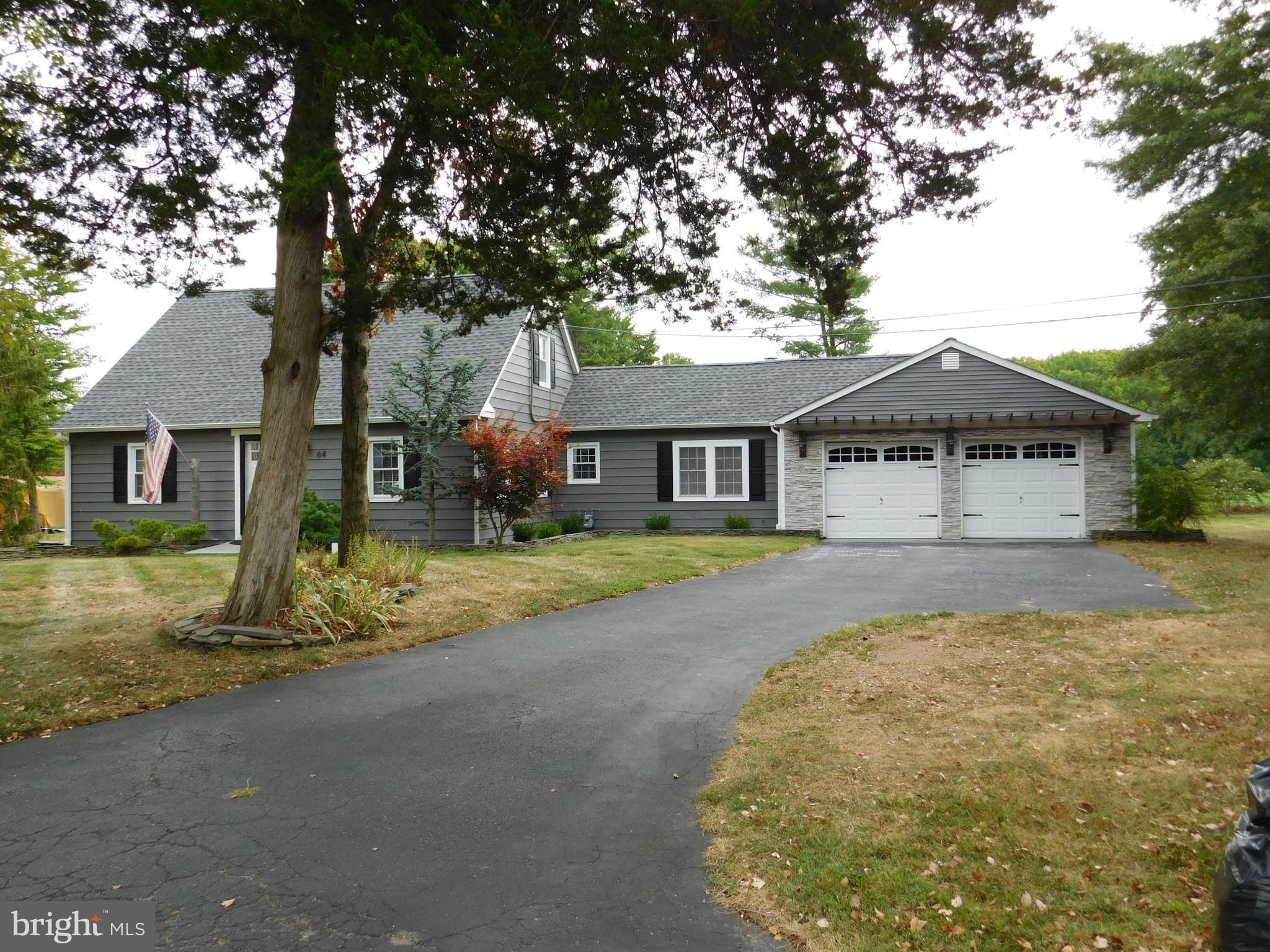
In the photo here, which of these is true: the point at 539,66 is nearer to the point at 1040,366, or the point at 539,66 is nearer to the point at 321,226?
the point at 321,226

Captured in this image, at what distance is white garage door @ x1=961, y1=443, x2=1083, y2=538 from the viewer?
18.1 meters

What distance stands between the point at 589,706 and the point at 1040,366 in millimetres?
66453

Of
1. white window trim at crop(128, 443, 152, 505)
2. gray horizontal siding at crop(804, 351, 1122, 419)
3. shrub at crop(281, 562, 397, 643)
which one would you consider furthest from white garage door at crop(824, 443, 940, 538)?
white window trim at crop(128, 443, 152, 505)

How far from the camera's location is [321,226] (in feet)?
26.8

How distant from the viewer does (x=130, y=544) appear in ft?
54.1

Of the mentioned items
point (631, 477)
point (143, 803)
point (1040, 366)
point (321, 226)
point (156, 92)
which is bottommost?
point (143, 803)

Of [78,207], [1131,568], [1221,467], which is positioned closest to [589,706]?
[78,207]

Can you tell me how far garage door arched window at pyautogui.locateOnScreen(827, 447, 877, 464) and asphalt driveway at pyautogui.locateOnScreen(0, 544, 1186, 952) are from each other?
468 inches

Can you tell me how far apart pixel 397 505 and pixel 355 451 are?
7535mm

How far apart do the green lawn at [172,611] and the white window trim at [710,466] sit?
376cm

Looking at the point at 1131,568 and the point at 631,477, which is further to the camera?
the point at 631,477

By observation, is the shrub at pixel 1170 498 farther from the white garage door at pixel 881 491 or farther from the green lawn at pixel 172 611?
the green lawn at pixel 172 611

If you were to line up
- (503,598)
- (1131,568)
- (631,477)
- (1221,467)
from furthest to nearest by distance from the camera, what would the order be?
(631,477) < (1221,467) < (1131,568) < (503,598)

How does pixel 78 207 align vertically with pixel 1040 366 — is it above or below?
below
